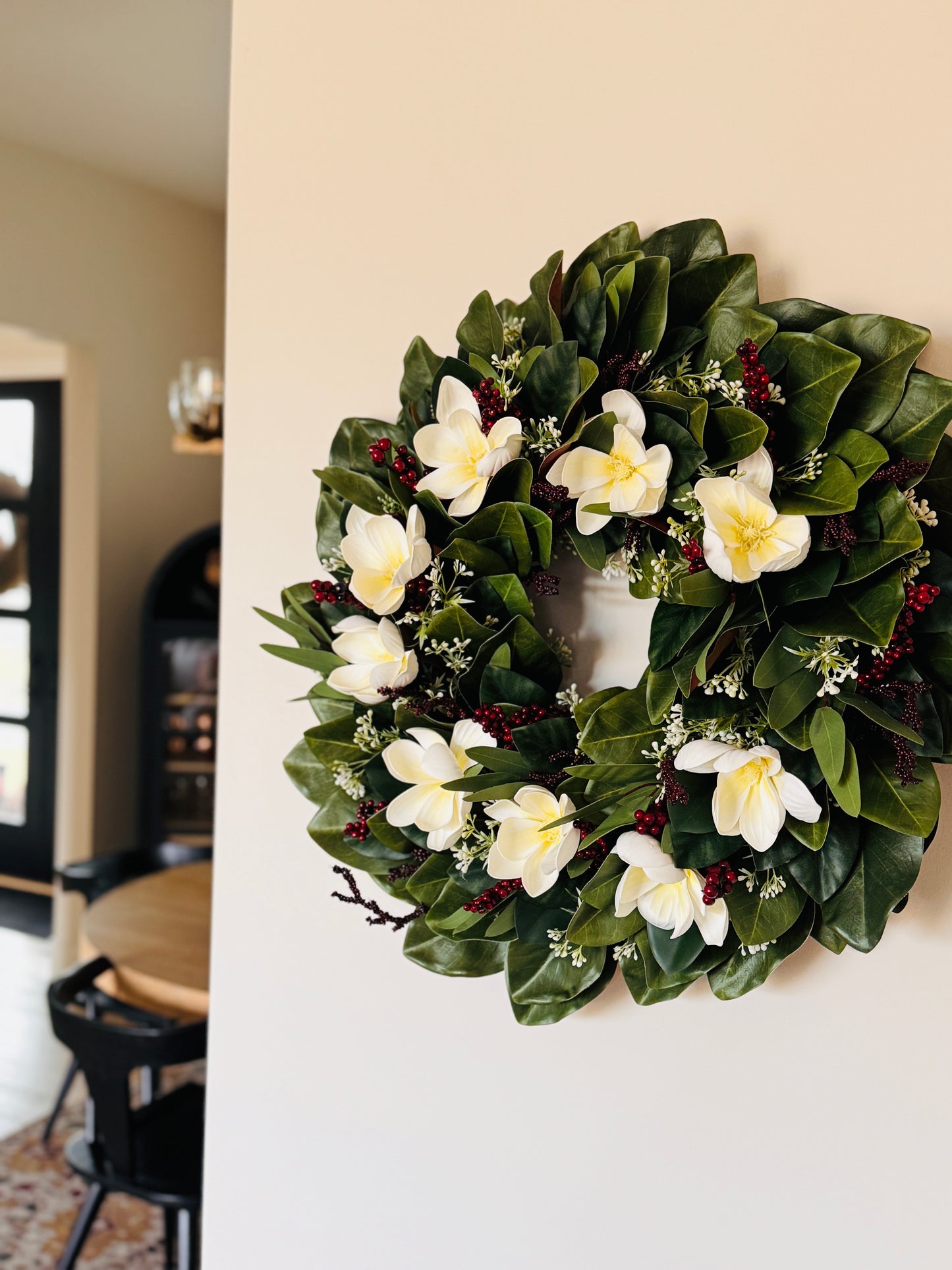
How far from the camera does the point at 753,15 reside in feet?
2.64

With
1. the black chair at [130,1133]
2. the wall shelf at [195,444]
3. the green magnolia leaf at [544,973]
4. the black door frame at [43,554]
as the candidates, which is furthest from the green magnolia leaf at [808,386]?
the black door frame at [43,554]

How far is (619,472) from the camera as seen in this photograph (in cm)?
76

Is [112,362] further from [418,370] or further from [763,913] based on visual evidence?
[763,913]

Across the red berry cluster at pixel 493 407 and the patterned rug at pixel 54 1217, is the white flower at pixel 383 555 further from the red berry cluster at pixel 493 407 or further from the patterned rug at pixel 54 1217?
the patterned rug at pixel 54 1217

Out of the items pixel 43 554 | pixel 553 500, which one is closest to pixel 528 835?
pixel 553 500

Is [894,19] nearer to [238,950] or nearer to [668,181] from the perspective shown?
[668,181]

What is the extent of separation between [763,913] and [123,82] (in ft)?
10.5

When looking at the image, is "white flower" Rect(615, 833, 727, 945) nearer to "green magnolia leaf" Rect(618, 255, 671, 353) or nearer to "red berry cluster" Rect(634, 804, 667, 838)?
"red berry cluster" Rect(634, 804, 667, 838)

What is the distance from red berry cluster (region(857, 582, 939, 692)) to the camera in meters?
0.69

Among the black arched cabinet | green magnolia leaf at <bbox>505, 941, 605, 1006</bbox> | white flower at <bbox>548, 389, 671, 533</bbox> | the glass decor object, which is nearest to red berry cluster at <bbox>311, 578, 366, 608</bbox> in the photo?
white flower at <bbox>548, 389, 671, 533</bbox>

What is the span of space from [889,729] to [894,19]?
516 millimetres

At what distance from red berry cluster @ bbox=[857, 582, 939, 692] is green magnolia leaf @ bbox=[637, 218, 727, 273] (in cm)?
29

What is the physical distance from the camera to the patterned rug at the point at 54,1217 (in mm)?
2494

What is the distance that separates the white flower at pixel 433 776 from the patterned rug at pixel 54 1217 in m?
2.00
